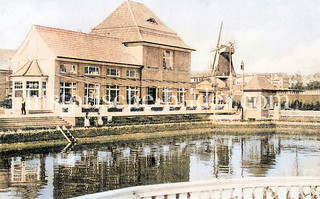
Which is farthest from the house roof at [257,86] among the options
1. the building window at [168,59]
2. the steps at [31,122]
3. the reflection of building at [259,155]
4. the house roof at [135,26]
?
the steps at [31,122]

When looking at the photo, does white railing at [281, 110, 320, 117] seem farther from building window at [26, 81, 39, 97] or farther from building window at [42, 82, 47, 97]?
building window at [26, 81, 39, 97]

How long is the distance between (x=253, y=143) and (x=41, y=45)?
14.5 metres

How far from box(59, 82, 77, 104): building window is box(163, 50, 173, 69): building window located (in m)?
9.87

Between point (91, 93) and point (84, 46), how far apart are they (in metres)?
3.32

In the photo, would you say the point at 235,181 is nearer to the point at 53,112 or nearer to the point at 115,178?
the point at 115,178

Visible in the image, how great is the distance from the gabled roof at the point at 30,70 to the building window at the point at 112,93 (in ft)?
18.3

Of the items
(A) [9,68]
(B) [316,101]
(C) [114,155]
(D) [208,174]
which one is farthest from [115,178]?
(B) [316,101]

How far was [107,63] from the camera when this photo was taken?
1192 inches

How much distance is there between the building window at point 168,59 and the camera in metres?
35.8

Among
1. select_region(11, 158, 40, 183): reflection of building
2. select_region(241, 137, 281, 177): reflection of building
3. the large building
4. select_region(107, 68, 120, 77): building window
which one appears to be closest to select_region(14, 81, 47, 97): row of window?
the large building

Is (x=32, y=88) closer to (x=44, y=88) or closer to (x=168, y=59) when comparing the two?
(x=44, y=88)

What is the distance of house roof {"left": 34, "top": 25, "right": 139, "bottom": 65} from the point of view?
27109mm

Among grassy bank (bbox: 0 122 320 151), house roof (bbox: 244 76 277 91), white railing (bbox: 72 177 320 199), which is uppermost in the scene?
house roof (bbox: 244 76 277 91)

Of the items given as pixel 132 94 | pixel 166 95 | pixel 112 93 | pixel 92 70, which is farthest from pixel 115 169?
pixel 166 95
